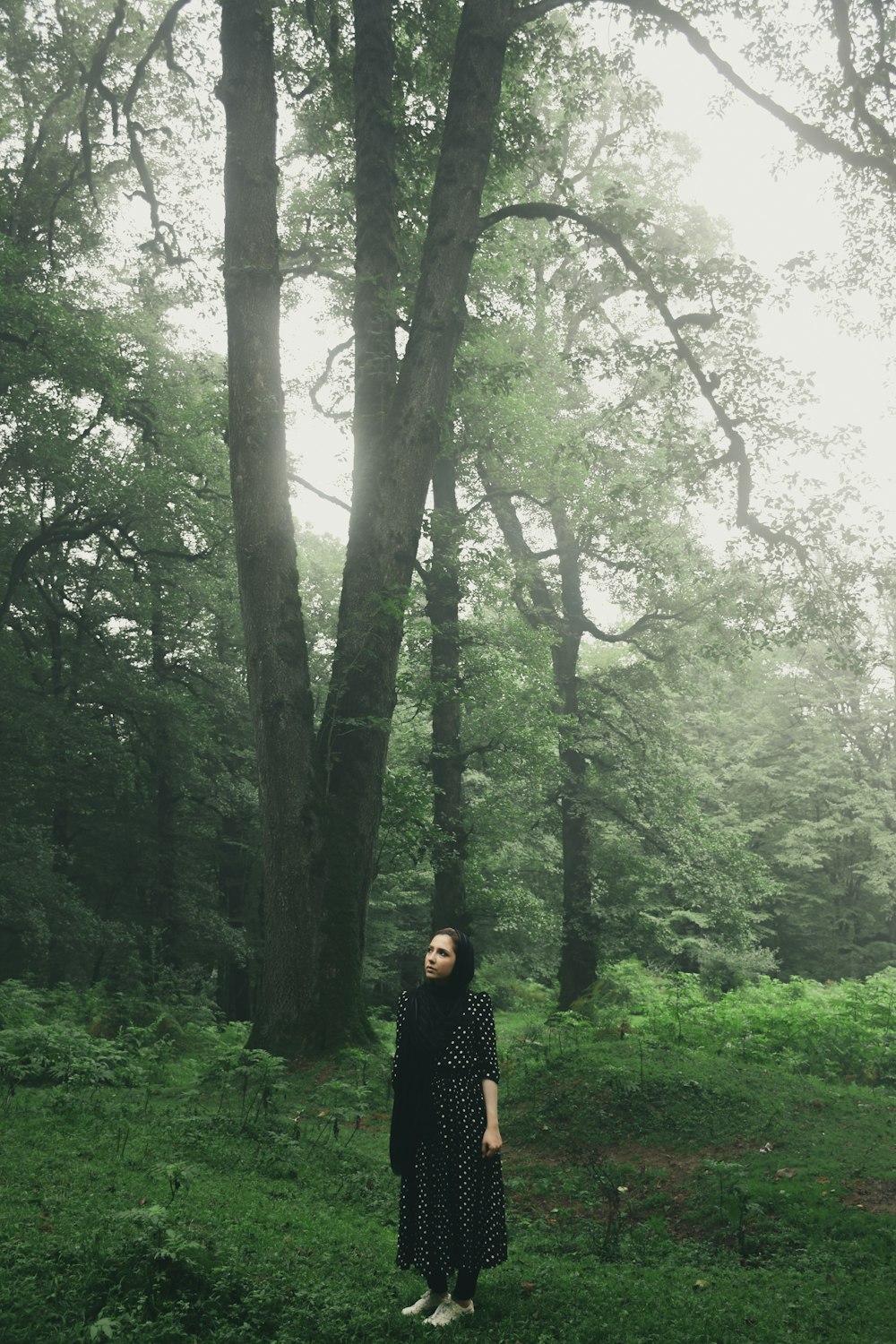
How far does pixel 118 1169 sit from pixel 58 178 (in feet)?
55.1

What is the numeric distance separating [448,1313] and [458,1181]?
18.9 inches

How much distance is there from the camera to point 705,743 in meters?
30.6

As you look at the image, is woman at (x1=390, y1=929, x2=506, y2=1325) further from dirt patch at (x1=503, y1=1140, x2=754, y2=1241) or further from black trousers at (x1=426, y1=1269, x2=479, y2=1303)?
dirt patch at (x1=503, y1=1140, x2=754, y2=1241)

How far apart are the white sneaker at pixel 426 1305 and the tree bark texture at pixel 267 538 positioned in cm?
435

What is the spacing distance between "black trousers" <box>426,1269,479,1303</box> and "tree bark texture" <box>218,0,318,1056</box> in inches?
171

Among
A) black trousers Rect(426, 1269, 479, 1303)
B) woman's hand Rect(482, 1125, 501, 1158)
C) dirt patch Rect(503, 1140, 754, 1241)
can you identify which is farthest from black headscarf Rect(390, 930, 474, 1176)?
dirt patch Rect(503, 1140, 754, 1241)

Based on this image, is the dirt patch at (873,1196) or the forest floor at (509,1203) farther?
the dirt patch at (873,1196)

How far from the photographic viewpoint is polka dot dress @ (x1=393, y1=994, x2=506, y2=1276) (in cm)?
402

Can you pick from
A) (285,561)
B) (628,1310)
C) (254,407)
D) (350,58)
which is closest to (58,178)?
(350,58)

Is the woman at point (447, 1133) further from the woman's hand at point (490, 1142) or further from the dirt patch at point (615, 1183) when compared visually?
the dirt patch at point (615, 1183)

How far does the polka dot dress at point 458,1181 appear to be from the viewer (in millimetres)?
4023

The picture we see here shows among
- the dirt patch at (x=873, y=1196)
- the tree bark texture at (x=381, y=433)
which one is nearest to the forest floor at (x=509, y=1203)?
the dirt patch at (x=873, y=1196)

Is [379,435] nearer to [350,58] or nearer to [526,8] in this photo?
[526,8]

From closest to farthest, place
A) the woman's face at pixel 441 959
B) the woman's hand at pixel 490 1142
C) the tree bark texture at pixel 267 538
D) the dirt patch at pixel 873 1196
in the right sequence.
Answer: the woman's hand at pixel 490 1142
the woman's face at pixel 441 959
the dirt patch at pixel 873 1196
the tree bark texture at pixel 267 538
